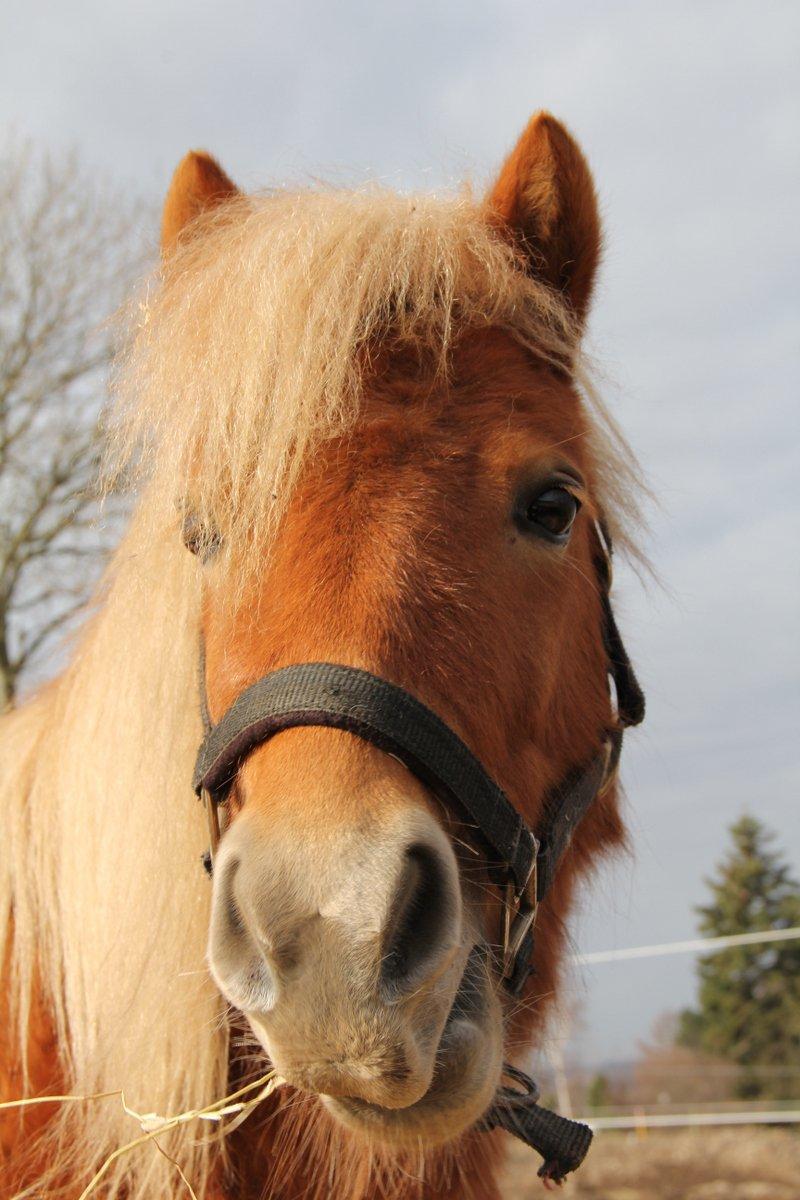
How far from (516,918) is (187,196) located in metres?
2.07

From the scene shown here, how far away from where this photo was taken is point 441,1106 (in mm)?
1676

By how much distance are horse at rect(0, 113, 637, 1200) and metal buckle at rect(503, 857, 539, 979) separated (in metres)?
0.02

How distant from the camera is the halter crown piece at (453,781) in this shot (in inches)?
65.3

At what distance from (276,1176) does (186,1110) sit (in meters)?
0.24

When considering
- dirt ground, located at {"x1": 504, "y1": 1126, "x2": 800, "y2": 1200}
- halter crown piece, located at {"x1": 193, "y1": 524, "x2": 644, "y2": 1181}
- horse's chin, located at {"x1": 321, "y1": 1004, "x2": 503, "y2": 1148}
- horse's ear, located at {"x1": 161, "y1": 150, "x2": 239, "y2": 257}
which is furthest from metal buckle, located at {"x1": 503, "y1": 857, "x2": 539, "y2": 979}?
dirt ground, located at {"x1": 504, "y1": 1126, "x2": 800, "y2": 1200}

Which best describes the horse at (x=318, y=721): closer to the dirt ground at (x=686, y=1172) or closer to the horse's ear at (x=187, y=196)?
the horse's ear at (x=187, y=196)

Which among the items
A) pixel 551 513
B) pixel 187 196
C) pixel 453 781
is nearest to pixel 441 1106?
pixel 453 781

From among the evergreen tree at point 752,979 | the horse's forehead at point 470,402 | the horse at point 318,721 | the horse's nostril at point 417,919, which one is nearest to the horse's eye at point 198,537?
the horse at point 318,721

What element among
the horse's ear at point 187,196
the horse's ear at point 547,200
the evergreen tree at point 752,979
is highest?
the horse's ear at point 187,196

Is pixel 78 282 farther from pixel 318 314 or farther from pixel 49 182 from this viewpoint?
pixel 318 314

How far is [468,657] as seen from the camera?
75.7 inches

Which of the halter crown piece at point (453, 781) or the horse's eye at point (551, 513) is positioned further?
the horse's eye at point (551, 513)

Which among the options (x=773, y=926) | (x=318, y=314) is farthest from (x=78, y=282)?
(x=773, y=926)

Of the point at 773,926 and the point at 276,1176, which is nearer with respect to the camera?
the point at 276,1176
